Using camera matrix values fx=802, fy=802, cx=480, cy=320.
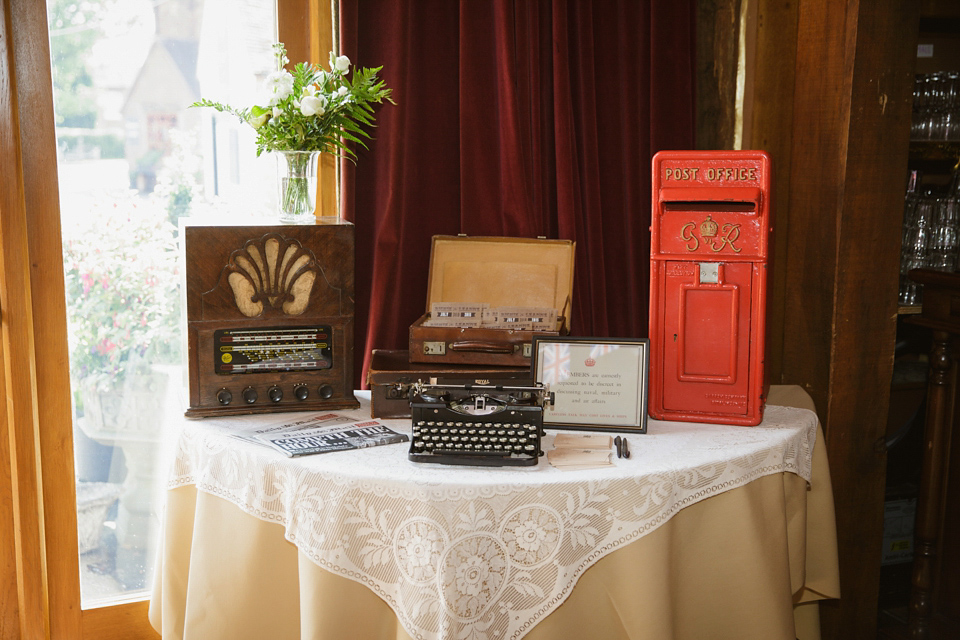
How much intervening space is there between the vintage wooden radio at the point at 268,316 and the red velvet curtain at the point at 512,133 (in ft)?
1.43

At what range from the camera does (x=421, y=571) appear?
1387 millimetres

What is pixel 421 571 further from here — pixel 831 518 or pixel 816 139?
pixel 816 139

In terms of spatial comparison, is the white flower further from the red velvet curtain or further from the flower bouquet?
the red velvet curtain

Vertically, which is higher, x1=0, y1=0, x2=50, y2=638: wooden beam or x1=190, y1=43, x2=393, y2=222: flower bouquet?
x1=190, y1=43, x2=393, y2=222: flower bouquet

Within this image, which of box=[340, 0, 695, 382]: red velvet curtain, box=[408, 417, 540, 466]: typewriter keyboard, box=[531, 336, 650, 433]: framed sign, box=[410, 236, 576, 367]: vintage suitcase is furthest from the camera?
box=[340, 0, 695, 382]: red velvet curtain

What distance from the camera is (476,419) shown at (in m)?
1.58

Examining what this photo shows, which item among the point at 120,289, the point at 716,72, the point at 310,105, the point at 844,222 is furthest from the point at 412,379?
the point at 716,72

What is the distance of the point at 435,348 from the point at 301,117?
1.99 feet

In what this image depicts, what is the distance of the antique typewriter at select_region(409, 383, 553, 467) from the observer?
5.05ft

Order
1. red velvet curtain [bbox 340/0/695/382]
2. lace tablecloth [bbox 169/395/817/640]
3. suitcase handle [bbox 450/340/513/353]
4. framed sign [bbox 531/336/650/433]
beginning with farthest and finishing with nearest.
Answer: red velvet curtain [bbox 340/0/695/382] < suitcase handle [bbox 450/340/513/353] < framed sign [bbox 531/336/650/433] < lace tablecloth [bbox 169/395/817/640]

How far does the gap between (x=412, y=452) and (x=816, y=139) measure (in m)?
1.41

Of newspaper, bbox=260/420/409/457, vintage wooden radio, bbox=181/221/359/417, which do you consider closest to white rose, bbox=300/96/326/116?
vintage wooden radio, bbox=181/221/359/417

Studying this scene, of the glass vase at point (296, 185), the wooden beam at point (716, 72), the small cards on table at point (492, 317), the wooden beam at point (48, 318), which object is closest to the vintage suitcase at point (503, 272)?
the small cards on table at point (492, 317)

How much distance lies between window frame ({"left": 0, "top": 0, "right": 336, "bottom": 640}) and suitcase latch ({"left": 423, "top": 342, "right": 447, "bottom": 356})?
36.4 inches
